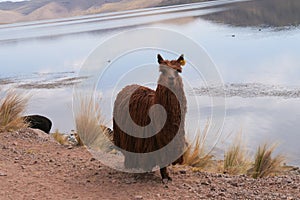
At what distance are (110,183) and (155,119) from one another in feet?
3.44

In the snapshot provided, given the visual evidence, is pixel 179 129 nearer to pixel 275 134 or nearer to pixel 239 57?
pixel 275 134

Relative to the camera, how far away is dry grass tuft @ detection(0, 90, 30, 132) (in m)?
9.38

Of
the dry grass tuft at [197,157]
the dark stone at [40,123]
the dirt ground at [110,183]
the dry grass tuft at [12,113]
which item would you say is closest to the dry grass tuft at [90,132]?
the dirt ground at [110,183]

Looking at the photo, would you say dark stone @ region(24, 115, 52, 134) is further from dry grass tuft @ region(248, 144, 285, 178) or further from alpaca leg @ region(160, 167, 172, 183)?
alpaca leg @ region(160, 167, 172, 183)

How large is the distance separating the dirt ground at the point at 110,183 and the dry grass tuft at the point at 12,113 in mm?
2174

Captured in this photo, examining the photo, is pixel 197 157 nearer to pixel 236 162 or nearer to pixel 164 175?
pixel 236 162

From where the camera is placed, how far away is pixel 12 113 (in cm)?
980

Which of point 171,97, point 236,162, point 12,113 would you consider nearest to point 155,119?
point 171,97

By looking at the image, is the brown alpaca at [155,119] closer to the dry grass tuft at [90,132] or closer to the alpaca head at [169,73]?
the alpaca head at [169,73]

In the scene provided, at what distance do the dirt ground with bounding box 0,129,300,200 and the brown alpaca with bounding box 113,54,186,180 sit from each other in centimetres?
27

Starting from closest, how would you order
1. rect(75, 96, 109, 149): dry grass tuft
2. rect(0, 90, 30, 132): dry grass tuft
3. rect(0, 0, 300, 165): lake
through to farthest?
1. rect(75, 96, 109, 149): dry grass tuft
2. rect(0, 90, 30, 132): dry grass tuft
3. rect(0, 0, 300, 165): lake

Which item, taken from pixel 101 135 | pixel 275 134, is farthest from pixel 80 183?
pixel 275 134

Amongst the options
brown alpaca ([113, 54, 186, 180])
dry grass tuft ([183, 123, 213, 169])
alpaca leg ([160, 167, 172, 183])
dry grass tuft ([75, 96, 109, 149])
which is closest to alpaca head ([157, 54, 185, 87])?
brown alpaca ([113, 54, 186, 180])

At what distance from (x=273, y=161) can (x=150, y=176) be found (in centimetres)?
222
